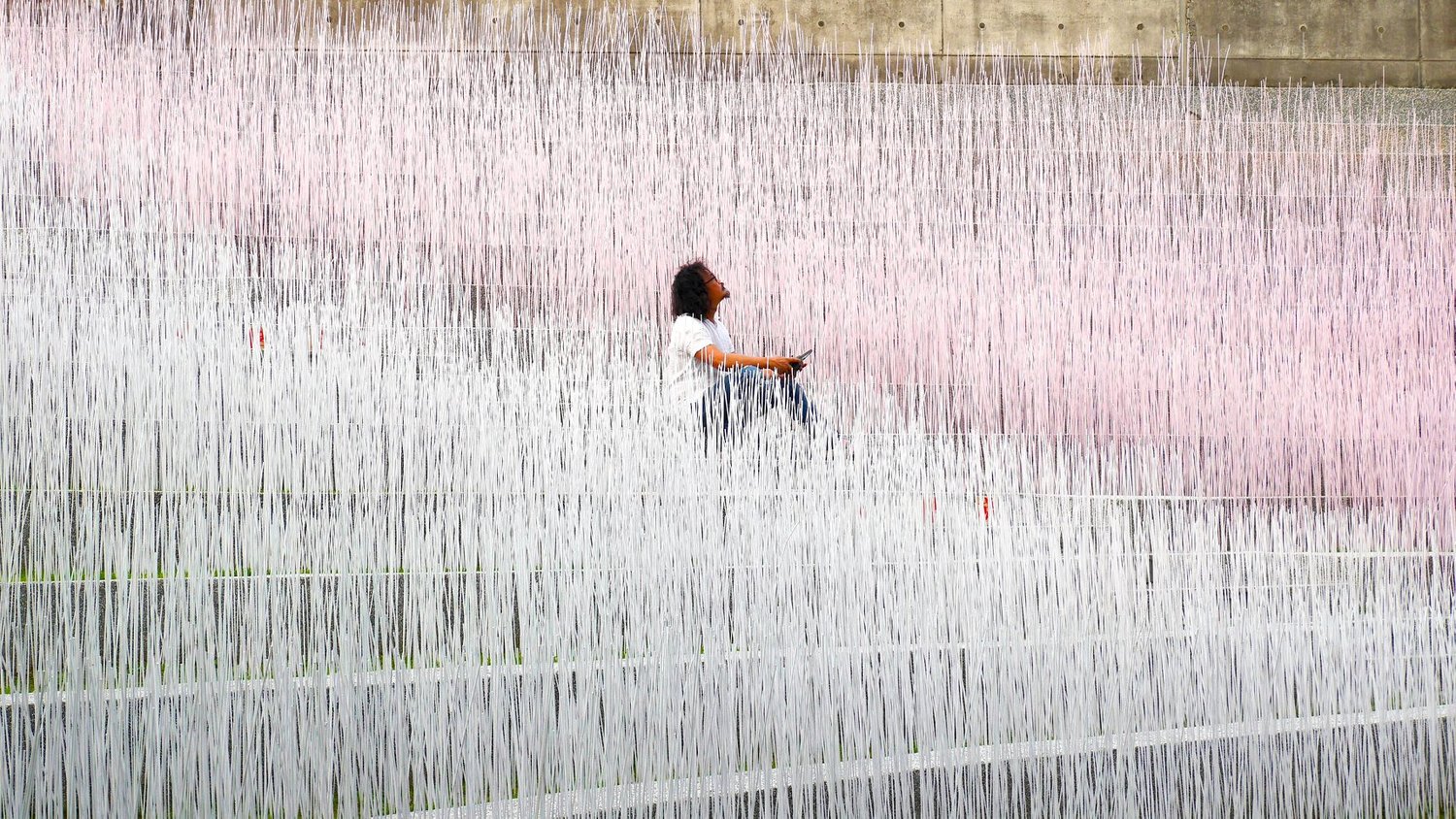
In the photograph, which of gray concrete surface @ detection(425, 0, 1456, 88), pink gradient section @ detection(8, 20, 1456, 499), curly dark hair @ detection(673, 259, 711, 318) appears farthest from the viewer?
gray concrete surface @ detection(425, 0, 1456, 88)

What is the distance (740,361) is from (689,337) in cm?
12

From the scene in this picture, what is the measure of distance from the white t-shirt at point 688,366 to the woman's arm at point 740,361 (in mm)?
12

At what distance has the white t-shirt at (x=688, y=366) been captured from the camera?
227 cm

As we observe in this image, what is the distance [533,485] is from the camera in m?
2.15

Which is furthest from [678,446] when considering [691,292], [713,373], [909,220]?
[909,220]

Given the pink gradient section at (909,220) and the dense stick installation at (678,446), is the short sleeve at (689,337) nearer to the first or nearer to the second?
the dense stick installation at (678,446)

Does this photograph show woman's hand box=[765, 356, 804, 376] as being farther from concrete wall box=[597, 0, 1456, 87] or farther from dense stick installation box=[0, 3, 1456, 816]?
concrete wall box=[597, 0, 1456, 87]

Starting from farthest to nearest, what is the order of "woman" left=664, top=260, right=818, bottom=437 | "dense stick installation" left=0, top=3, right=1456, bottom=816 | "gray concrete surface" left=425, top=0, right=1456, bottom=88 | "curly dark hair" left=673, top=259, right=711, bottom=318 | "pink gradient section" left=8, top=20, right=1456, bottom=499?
"gray concrete surface" left=425, top=0, right=1456, bottom=88 → "pink gradient section" left=8, top=20, right=1456, bottom=499 → "curly dark hair" left=673, top=259, right=711, bottom=318 → "woman" left=664, top=260, right=818, bottom=437 → "dense stick installation" left=0, top=3, right=1456, bottom=816

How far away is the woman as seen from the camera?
2.17m

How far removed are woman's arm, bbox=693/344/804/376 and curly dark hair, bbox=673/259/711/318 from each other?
9 centimetres

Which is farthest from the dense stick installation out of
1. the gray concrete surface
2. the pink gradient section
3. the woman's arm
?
the gray concrete surface

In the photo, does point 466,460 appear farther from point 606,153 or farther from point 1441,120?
point 1441,120

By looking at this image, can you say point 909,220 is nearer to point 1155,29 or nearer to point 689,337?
point 689,337

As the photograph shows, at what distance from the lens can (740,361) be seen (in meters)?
2.25
